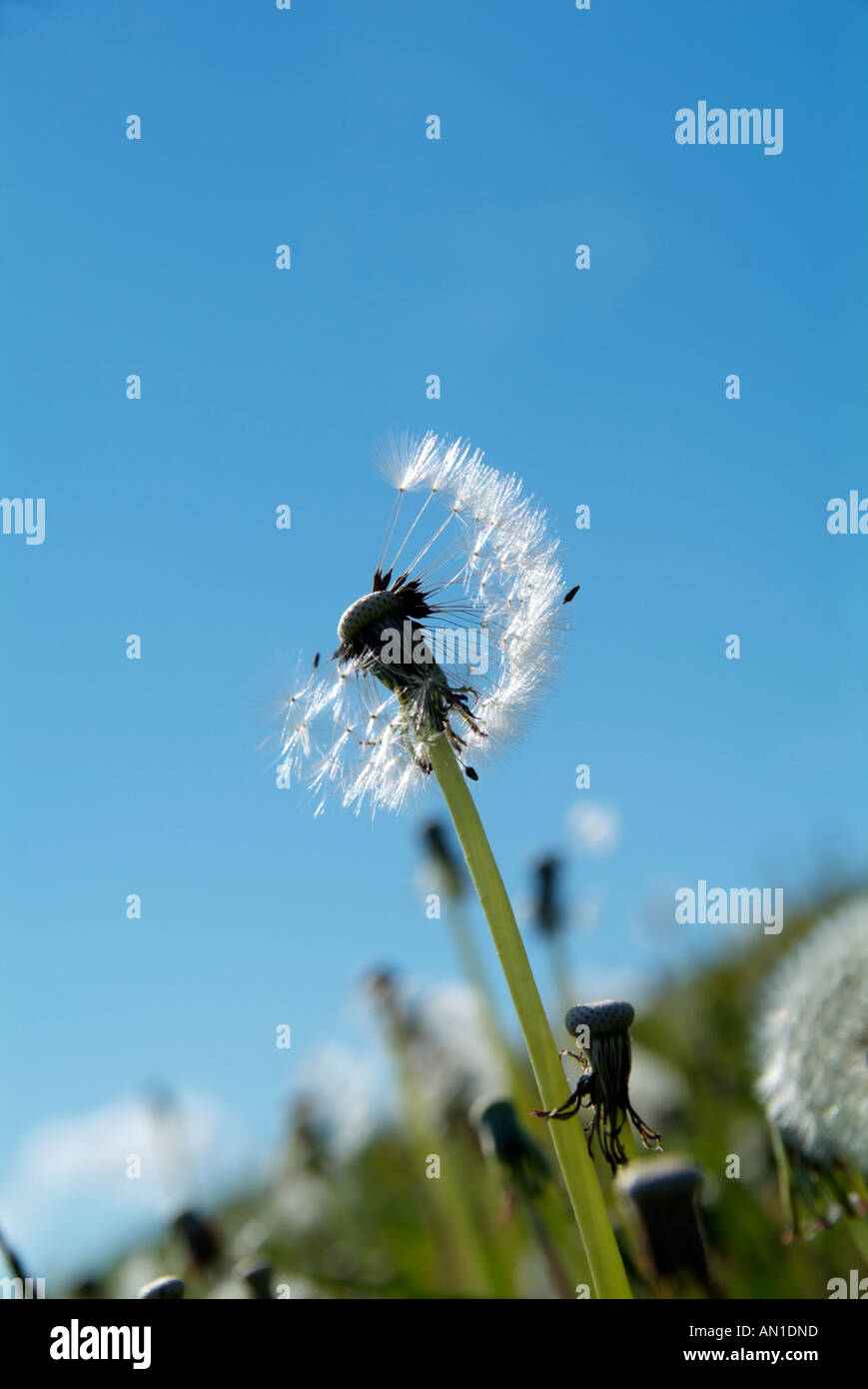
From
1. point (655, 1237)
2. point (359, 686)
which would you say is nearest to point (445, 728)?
point (359, 686)

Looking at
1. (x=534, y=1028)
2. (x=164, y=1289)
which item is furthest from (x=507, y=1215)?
(x=534, y=1028)

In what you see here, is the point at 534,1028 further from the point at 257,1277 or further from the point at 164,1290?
the point at 257,1277

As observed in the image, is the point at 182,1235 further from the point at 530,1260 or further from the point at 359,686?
the point at 359,686

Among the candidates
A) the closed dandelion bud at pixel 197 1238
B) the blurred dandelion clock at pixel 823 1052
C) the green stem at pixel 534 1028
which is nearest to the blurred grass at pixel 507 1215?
the closed dandelion bud at pixel 197 1238

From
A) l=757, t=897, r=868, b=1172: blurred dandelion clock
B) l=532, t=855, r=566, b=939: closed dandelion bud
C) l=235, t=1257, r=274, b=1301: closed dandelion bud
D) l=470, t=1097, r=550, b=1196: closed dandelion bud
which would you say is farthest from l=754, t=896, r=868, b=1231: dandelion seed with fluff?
l=532, t=855, r=566, b=939: closed dandelion bud

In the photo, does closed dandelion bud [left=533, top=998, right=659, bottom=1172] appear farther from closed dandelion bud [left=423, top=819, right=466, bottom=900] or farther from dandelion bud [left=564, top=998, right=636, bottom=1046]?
closed dandelion bud [left=423, top=819, right=466, bottom=900]

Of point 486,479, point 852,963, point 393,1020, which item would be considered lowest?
point 393,1020

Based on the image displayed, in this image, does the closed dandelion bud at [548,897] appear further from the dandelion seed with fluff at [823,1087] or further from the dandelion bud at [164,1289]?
the dandelion bud at [164,1289]
